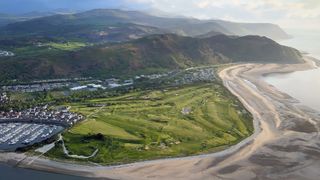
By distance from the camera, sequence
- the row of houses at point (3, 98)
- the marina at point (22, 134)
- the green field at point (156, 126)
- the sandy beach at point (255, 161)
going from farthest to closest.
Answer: the row of houses at point (3, 98) → the marina at point (22, 134) → the green field at point (156, 126) → the sandy beach at point (255, 161)

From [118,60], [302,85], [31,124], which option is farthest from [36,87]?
[302,85]

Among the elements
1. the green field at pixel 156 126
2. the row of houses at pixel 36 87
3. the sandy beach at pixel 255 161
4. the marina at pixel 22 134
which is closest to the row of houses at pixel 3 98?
the row of houses at pixel 36 87

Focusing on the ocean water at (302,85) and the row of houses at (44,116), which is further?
the ocean water at (302,85)

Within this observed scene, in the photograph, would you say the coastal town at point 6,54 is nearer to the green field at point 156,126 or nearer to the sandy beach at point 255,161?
the green field at point 156,126

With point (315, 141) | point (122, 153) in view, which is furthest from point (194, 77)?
point (122, 153)

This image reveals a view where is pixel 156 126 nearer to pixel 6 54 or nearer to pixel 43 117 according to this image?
pixel 43 117

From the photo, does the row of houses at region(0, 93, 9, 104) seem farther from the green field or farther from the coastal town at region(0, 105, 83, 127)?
the green field

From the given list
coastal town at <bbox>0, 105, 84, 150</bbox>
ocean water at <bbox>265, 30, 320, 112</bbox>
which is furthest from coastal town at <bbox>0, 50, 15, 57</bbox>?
ocean water at <bbox>265, 30, 320, 112</bbox>

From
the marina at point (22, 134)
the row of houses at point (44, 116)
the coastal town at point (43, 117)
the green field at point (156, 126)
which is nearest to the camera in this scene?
the green field at point (156, 126)
